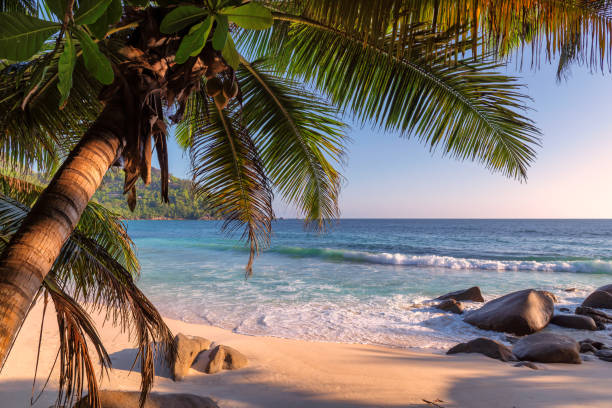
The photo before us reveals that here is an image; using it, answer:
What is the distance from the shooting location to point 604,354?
17.8 feet

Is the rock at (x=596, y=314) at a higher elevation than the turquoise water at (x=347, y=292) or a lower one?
higher

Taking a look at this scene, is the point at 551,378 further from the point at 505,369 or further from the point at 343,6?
the point at 343,6

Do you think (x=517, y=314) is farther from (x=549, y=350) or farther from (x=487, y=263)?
(x=487, y=263)

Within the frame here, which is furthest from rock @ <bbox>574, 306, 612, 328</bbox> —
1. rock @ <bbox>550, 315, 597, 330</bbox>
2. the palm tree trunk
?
the palm tree trunk

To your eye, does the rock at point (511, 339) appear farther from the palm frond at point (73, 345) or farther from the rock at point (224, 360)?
the palm frond at point (73, 345)

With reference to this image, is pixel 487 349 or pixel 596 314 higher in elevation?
pixel 596 314

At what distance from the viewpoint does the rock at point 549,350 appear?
5.09m

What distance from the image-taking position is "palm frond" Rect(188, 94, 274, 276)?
370 cm

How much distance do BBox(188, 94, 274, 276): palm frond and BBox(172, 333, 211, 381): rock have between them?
173 cm

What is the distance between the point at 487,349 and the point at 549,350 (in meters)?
0.92

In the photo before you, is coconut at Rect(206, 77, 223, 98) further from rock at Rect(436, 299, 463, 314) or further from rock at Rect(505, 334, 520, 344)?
rock at Rect(436, 299, 463, 314)

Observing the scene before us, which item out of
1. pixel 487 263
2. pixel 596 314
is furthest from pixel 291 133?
pixel 487 263

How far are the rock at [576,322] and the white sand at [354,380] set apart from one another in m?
2.13

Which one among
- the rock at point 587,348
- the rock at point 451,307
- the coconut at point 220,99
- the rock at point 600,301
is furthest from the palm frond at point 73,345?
the rock at point 600,301
